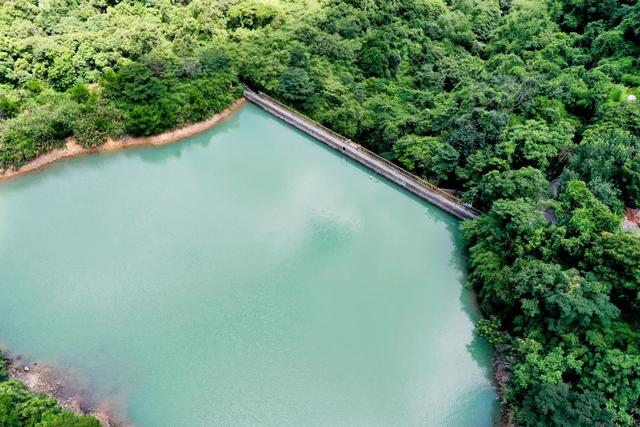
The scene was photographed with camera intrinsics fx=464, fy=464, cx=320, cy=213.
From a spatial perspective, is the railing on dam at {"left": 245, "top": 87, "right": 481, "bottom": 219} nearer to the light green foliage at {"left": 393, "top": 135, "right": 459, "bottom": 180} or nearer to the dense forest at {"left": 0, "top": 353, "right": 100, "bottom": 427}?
the light green foliage at {"left": 393, "top": 135, "right": 459, "bottom": 180}

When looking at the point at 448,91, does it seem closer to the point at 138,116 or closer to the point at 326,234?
the point at 326,234

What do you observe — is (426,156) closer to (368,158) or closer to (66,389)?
(368,158)

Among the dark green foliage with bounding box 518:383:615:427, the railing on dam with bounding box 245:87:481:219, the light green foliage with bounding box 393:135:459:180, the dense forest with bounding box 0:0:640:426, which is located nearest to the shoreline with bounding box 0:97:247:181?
the dense forest with bounding box 0:0:640:426

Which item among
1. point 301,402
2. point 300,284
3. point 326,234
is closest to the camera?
point 301,402

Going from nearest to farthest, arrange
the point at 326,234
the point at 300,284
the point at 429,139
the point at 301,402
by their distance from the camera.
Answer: the point at 301,402 < the point at 300,284 < the point at 326,234 < the point at 429,139

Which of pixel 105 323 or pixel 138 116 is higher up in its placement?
pixel 138 116

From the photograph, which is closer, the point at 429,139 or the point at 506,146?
the point at 506,146

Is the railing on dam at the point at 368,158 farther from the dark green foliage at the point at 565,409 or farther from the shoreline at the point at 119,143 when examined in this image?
the dark green foliage at the point at 565,409

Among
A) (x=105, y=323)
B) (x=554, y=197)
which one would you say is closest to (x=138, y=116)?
(x=105, y=323)
